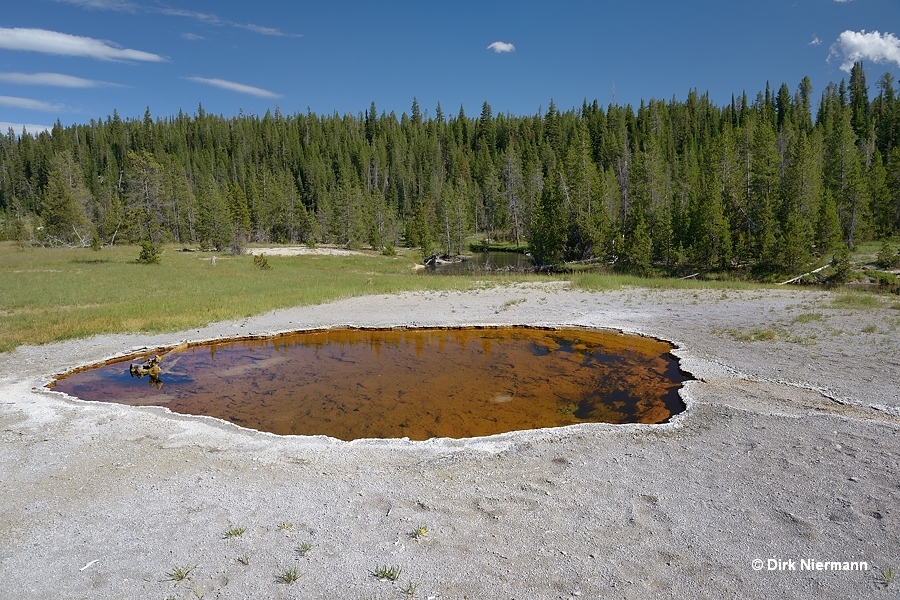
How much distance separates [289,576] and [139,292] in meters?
28.3

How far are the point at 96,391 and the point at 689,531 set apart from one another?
1401cm

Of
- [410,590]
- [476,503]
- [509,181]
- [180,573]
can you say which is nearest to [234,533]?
[180,573]

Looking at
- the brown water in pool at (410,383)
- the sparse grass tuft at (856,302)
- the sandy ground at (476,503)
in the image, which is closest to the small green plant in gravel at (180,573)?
the sandy ground at (476,503)

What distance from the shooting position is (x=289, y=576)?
530 cm

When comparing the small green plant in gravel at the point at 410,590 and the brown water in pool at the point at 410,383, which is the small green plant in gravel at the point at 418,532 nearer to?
the small green plant in gravel at the point at 410,590

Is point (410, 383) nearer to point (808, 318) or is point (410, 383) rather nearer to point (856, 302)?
point (808, 318)

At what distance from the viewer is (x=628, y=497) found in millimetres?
6938

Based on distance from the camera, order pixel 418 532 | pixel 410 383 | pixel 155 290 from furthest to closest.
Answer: pixel 155 290, pixel 410 383, pixel 418 532

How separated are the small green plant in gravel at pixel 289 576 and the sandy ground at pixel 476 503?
5 cm

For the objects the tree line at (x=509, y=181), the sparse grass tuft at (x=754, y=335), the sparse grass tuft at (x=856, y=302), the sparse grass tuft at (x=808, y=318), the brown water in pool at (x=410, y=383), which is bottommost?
the brown water in pool at (x=410, y=383)

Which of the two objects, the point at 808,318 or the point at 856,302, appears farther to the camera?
the point at 856,302

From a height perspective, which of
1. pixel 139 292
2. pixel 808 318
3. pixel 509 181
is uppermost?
pixel 509 181

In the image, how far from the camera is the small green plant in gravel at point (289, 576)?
5281mm

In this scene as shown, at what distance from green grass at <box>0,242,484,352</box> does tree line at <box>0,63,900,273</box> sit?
1630cm
